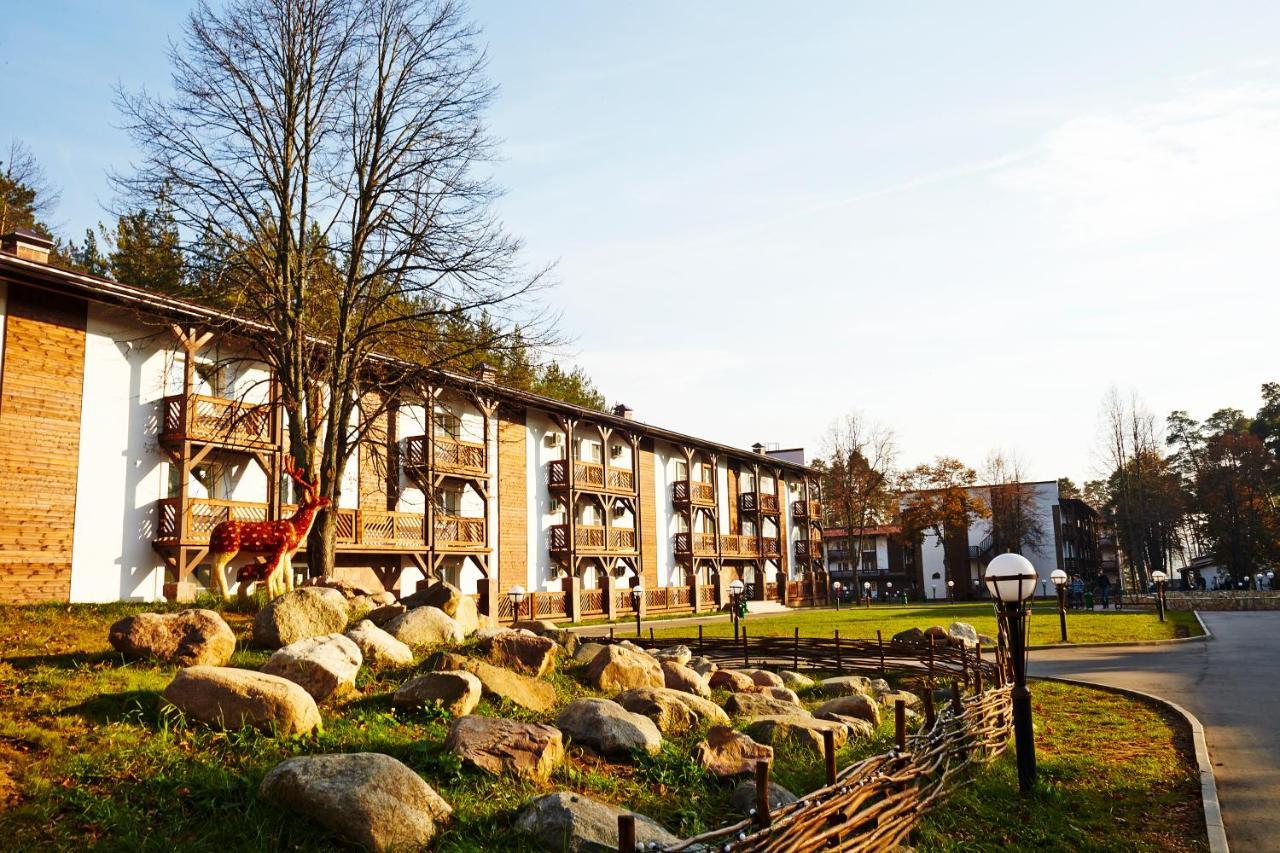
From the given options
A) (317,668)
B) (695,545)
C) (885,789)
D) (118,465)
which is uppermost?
(118,465)

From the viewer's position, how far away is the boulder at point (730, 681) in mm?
13883

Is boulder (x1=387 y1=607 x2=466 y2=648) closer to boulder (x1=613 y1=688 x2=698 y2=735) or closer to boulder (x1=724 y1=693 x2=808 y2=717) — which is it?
boulder (x1=613 y1=688 x2=698 y2=735)

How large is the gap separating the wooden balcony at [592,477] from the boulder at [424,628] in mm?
25349

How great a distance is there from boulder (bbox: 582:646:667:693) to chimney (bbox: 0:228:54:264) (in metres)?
17.6

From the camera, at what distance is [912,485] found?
7831 cm

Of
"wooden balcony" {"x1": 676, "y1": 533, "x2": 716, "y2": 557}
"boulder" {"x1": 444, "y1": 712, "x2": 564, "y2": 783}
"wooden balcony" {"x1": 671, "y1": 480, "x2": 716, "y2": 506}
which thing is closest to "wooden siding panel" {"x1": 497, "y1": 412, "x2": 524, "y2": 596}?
"wooden balcony" {"x1": 671, "y1": 480, "x2": 716, "y2": 506}

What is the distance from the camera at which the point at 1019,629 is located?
30.7ft

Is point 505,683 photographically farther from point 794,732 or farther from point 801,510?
point 801,510

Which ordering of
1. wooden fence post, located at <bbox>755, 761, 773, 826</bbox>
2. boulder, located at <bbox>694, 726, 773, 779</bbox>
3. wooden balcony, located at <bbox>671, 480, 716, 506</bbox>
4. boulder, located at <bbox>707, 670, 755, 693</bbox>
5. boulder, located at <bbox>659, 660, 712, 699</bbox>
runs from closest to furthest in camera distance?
wooden fence post, located at <bbox>755, 761, 773, 826</bbox> → boulder, located at <bbox>694, 726, 773, 779</bbox> → boulder, located at <bbox>659, 660, 712, 699</bbox> → boulder, located at <bbox>707, 670, 755, 693</bbox> → wooden balcony, located at <bbox>671, 480, 716, 506</bbox>

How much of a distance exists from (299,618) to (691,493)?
3757 centimetres

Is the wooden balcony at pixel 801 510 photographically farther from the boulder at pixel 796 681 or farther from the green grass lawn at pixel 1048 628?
the boulder at pixel 796 681

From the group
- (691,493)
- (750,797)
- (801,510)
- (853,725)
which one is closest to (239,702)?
(750,797)

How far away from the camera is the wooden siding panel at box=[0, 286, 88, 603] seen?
65.0 feet

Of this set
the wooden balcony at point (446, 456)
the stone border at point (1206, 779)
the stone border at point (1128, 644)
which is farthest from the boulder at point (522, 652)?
the wooden balcony at point (446, 456)
